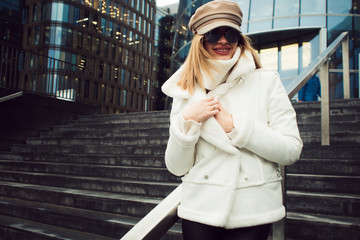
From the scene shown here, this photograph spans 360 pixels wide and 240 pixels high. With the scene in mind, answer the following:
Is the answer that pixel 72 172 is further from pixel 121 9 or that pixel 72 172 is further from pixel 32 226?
pixel 121 9

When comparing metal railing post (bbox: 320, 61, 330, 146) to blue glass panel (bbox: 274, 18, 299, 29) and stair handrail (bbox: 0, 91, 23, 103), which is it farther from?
blue glass panel (bbox: 274, 18, 299, 29)

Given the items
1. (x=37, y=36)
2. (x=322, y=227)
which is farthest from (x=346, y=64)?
(x=37, y=36)

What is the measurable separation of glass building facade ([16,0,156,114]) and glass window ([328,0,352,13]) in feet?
76.3

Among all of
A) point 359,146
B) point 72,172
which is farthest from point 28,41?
point 359,146

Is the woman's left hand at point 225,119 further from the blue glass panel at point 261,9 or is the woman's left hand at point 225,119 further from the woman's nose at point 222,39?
the blue glass panel at point 261,9

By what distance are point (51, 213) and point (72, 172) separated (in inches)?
46.6

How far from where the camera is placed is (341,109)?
481 centimetres

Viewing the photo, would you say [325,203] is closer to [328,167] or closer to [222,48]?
[328,167]

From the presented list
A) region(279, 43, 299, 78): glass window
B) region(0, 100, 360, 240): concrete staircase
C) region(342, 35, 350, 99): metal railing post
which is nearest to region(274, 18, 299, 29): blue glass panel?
region(279, 43, 299, 78): glass window

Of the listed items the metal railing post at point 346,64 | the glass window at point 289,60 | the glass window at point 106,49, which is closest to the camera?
the metal railing post at point 346,64

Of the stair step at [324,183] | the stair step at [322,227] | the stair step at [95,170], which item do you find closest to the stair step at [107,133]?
the stair step at [95,170]

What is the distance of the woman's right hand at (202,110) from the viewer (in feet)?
3.99

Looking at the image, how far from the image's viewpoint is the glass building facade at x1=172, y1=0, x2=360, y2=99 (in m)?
11.7

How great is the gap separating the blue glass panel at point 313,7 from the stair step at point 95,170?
1162 cm
